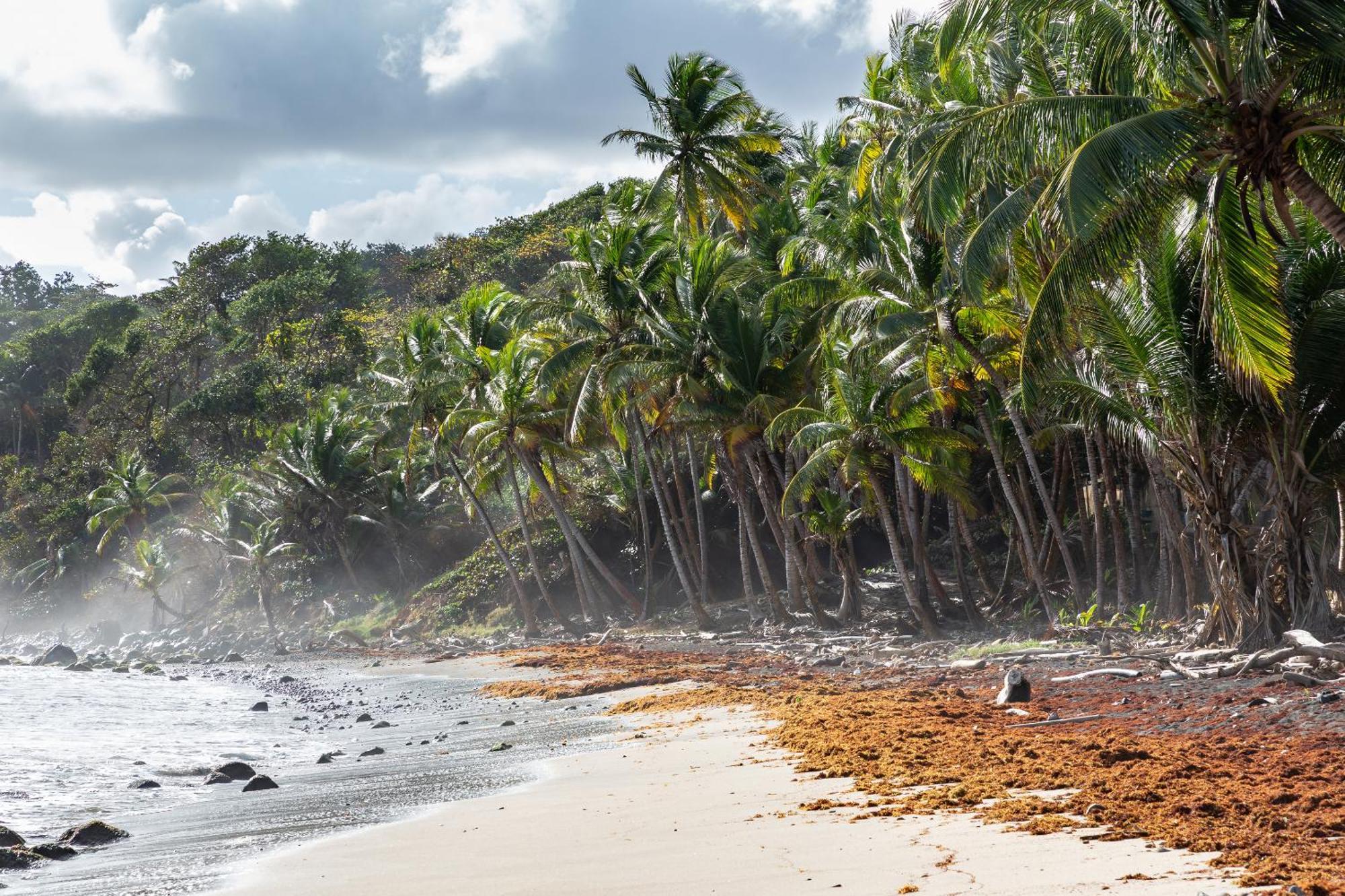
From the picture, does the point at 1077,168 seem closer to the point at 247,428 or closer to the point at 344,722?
the point at 344,722

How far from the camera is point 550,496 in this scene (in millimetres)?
28891

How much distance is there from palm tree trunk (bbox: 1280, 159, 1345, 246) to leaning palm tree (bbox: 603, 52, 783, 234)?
70.0ft

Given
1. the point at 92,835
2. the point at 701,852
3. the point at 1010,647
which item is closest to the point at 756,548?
the point at 1010,647

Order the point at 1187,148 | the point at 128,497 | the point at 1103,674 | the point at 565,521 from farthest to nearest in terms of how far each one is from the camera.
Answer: the point at 128,497 < the point at 565,521 < the point at 1103,674 < the point at 1187,148

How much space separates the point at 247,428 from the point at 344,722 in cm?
3683

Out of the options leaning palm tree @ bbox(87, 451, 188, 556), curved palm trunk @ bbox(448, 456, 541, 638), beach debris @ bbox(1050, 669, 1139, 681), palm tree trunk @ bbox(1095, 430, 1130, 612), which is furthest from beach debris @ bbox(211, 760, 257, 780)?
leaning palm tree @ bbox(87, 451, 188, 556)

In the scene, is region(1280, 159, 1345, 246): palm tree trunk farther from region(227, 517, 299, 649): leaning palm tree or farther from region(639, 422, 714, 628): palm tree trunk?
region(227, 517, 299, 649): leaning palm tree

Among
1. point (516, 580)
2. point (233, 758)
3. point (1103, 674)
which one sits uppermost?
point (516, 580)

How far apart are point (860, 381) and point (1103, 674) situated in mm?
8396

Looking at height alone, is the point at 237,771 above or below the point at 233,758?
above

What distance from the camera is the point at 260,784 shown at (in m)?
9.98

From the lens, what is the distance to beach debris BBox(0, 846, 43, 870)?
6.78 metres

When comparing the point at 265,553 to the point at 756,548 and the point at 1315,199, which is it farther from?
the point at 1315,199

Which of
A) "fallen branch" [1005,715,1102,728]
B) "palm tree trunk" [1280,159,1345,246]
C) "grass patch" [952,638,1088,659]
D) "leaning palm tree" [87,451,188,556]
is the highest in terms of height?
"leaning palm tree" [87,451,188,556]
